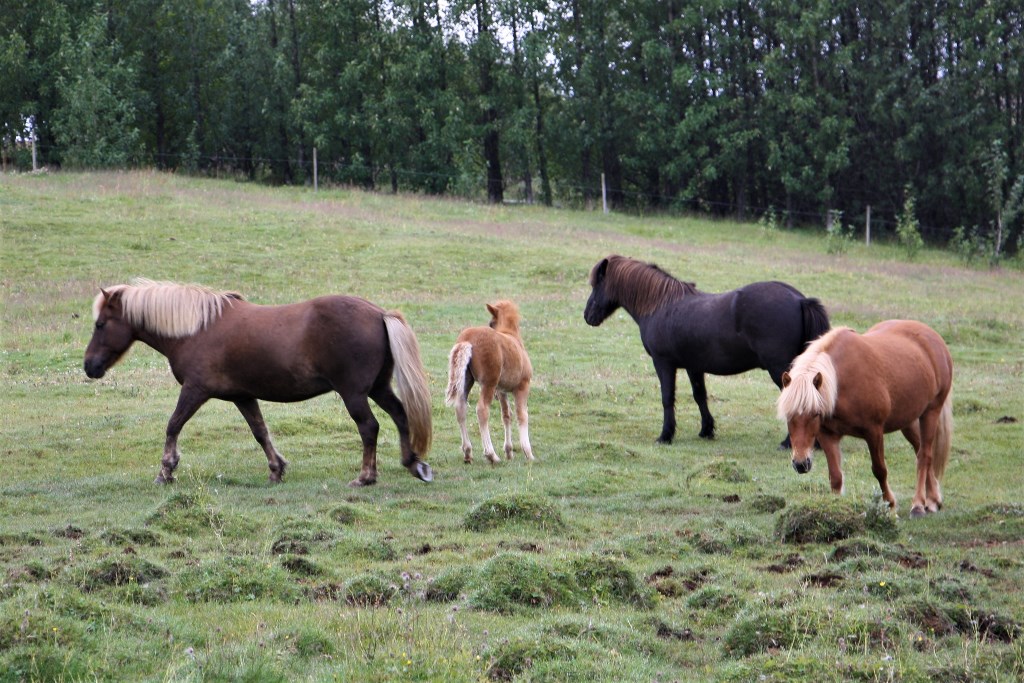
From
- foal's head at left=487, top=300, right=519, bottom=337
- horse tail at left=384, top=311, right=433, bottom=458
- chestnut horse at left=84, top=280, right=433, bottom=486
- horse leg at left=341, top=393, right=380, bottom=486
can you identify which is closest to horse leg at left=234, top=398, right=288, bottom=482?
chestnut horse at left=84, top=280, right=433, bottom=486

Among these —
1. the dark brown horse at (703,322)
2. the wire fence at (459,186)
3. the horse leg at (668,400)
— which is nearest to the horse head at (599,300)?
the dark brown horse at (703,322)

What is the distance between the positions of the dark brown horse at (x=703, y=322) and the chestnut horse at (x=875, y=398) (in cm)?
330

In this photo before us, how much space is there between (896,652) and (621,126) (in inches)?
1937

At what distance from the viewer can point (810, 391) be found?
350 inches

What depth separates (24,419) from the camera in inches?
577

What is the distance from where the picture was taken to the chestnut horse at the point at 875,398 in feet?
29.5

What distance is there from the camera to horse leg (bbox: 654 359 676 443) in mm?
14281

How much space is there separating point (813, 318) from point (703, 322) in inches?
56.7

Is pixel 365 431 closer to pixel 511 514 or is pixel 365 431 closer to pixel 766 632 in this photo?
pixel 511 514

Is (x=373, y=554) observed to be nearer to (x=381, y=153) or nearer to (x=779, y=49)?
(x=779, y=49)

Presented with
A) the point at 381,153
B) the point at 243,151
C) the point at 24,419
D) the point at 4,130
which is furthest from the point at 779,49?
the point at 24,419

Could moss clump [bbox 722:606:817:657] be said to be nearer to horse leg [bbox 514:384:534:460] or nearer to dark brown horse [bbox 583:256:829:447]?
horse leg [bbox 514:384:534:460]

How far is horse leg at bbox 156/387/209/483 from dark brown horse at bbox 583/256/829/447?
590 cm

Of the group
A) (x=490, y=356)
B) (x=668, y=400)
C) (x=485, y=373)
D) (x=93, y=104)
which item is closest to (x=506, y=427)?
(x=485, y=373)
